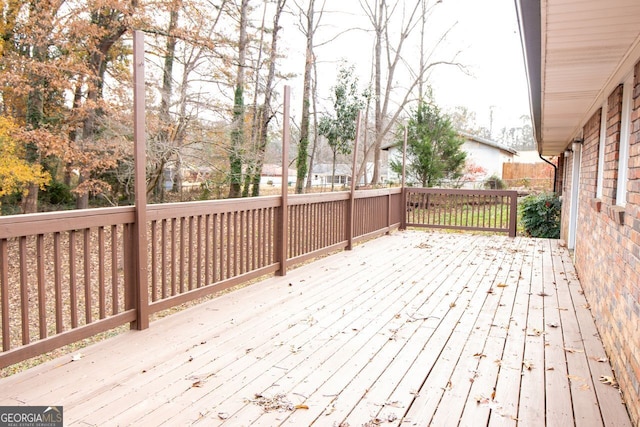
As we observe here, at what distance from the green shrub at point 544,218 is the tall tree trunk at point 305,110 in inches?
272

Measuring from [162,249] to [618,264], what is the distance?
9.72 feet

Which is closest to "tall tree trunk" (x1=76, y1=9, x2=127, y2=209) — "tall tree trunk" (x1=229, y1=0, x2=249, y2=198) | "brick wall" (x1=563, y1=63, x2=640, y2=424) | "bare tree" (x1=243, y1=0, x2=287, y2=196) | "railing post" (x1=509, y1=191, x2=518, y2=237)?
"tall tree trunk" (x1=229, y1=0, x2=249, y2=198)

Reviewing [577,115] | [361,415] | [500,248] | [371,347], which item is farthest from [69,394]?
[500,248]

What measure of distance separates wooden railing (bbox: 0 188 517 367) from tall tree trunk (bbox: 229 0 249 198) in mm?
4993

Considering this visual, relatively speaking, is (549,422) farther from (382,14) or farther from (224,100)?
(382,14)

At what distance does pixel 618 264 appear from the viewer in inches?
110

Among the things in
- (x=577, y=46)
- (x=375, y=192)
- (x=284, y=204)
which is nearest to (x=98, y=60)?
(x=375, y=192)

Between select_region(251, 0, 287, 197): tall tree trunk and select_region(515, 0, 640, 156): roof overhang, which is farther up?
select_region(251, 0, 287, 197): tall tree trunk

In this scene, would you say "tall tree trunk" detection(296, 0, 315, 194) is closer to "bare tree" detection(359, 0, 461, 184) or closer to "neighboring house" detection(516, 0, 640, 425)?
"bare tree" detection(359, 0, 461, 184)

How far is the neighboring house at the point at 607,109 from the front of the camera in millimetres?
2051

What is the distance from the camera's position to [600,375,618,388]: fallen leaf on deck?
8.23ft

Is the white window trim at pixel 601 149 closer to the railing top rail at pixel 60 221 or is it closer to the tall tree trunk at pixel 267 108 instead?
the railing top rail at pixel 60 221

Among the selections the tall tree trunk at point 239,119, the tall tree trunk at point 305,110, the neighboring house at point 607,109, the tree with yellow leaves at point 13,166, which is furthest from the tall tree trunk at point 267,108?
the neighboring house at point 607,109

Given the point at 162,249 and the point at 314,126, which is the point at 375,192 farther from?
the point at 314,126
